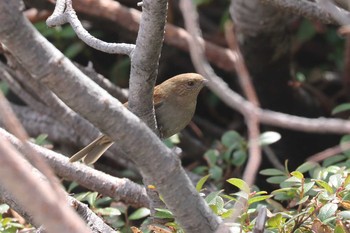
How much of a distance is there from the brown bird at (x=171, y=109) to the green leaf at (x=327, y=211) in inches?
40.7

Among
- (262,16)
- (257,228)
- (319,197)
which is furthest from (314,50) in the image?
(257,228)

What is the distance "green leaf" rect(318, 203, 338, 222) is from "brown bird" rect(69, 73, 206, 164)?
40.7 inches

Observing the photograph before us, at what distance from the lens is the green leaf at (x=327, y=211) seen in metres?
2.43

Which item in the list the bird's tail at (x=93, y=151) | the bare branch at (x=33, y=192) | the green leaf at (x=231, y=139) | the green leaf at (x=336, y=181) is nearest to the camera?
the bare branch at (x=33, y=192)

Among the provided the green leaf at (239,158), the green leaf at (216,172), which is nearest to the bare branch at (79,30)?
the green leaf at (216,172)

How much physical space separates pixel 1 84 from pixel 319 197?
2667 millimetres

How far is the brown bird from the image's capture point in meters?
3.41

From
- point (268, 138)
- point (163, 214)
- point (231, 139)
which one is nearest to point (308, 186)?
point (163, 214)

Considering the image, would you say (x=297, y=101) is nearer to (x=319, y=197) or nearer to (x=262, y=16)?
(x=262, y=16)

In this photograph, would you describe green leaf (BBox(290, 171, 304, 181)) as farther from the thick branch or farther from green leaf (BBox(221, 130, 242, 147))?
green leaf (BBox(221, 130, 242, 147))

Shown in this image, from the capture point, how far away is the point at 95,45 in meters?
2.46

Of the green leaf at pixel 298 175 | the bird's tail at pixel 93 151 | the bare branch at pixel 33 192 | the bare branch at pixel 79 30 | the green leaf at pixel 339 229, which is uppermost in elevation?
the bare branch at pixel 79 30

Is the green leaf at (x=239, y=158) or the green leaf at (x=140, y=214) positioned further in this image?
the green leaf at (x=239, y=158)

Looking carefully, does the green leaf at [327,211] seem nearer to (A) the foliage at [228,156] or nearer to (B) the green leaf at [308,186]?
(B) the green leaf at [308,186]
